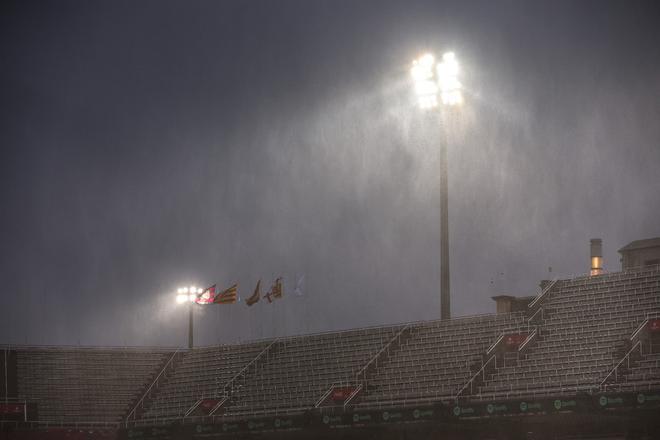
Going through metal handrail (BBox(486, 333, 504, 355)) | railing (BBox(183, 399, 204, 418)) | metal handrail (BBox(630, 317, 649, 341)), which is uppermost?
metal handrail (BBox(630, 317, 649, 341))

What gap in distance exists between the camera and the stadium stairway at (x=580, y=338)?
35531mm

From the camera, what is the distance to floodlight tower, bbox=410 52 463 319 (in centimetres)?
4078

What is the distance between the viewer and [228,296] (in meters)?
54.2

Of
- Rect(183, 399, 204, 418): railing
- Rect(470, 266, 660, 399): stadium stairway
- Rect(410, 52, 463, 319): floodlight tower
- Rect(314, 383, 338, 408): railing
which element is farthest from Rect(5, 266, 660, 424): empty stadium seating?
Rect(410, 52, 463, 319): floodlight tower

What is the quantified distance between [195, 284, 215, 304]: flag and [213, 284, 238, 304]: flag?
0.45m

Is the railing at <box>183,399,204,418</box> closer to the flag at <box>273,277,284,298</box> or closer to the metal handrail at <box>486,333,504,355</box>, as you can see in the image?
the flag at <box>273,277,284,298</box>

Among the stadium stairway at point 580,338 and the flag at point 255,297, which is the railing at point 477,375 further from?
the flag at point 255,297

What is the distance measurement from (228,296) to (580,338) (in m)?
22.1

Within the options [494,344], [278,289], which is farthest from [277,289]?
[494,344]

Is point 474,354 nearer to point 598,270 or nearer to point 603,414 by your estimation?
point 603,414

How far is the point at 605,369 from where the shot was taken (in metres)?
35.0

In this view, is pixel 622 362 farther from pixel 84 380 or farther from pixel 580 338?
pixel 84 380

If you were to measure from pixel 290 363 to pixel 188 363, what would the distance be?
7.46 metres

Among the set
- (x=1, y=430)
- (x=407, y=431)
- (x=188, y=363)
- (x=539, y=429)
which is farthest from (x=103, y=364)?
(x=539, y=429)
